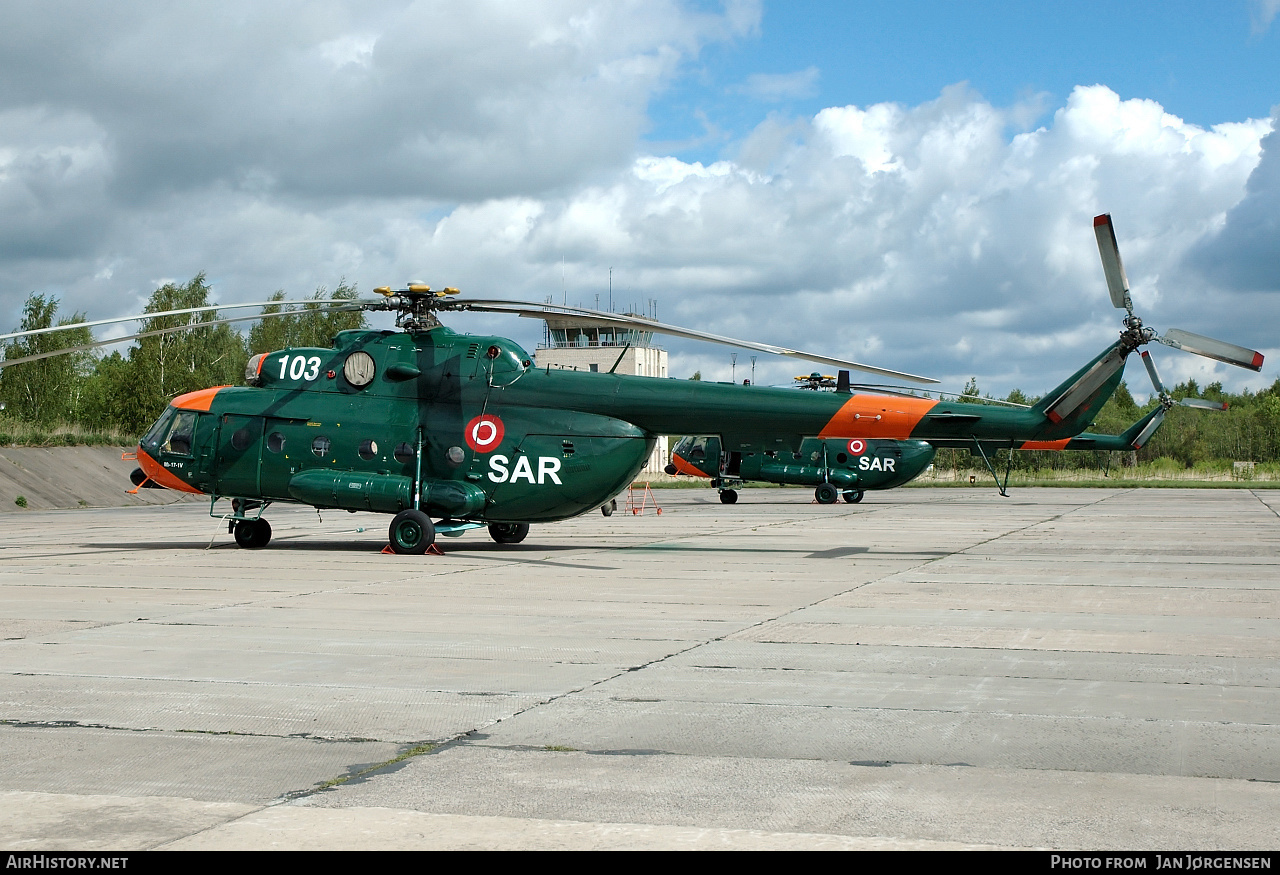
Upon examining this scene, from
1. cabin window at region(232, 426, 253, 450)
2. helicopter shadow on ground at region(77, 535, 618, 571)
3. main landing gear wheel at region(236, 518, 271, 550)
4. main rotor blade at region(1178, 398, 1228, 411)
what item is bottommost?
helicopter shadow on ground at region(77, 535, 618, 571)

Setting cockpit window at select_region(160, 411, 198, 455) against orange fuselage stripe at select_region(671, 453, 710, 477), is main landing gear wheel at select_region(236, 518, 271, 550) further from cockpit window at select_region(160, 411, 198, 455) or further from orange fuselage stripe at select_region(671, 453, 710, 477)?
orange fuselage stripe at select_region(671, 453, 710, 477)

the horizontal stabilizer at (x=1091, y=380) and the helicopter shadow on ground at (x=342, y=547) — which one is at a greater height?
the horizontal stabilizer at (x=1091, y=380)

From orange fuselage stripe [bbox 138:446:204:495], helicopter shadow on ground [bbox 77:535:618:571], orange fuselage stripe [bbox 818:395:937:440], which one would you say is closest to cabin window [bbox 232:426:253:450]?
orange fuselage stripe [bbox 138:446:204:495]

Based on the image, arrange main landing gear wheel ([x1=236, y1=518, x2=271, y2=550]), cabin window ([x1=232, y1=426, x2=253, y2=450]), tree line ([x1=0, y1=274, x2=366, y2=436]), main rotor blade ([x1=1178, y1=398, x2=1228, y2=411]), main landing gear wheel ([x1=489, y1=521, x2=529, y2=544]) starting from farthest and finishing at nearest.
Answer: tree line ([x1=0, y1=274, x2=366, y2=436])
main rotor blade ([x1=1178, y1=398, x2=1228, y2=411])
main landing gear wheel ([x1=489, y1=521, x2=529, y2=544])
main landing gear wheel ([x1=236, y1=518, x2=271, y2=550])
cabin window ([x1=232, y1=426, x2=253, y2=450])

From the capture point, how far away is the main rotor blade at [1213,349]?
16.1 meters

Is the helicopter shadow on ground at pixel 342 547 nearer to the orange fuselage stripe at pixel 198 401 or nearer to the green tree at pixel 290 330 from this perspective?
the orange fuselage stripe at pixel 198 401

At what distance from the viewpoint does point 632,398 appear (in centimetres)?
1923

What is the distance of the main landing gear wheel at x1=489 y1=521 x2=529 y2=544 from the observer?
21.2 metres

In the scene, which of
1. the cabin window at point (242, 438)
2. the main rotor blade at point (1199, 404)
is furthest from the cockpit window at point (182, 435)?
the main rotor blade at point (1199, 404)

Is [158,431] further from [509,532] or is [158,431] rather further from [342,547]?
[509,532]

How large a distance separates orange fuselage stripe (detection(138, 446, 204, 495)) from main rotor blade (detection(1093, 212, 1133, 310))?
15.6 meters

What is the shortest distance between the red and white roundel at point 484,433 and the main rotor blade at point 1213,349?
10551 mm

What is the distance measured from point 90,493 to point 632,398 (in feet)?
110
